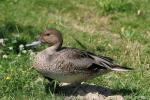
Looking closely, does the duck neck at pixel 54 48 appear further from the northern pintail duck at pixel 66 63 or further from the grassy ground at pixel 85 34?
the grassy ground at pixel 85 34

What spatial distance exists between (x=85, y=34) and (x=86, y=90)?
3.17 meters

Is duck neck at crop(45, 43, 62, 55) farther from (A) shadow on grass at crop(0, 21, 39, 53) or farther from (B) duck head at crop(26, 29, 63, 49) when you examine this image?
(A) shadow on grass at crop(0, 21, 39, 53)

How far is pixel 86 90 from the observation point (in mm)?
7582

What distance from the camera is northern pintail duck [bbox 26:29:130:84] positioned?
7.12 meters

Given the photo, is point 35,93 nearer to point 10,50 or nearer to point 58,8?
point 10,50

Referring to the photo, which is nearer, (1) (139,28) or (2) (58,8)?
(1) (139,28)

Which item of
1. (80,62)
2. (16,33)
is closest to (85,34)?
(16,33)

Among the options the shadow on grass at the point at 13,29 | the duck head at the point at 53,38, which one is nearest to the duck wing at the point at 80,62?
the duck head at the point at 53,38

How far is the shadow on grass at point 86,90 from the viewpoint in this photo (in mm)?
7430

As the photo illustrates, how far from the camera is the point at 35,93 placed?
722cm

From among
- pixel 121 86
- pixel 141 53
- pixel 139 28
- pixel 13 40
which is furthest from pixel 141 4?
pixel 121 86

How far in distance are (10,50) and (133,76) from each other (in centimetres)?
201

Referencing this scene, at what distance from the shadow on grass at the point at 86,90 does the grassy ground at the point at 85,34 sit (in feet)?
0.08

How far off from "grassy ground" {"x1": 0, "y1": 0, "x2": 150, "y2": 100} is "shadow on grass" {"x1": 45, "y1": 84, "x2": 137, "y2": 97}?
25 mm
